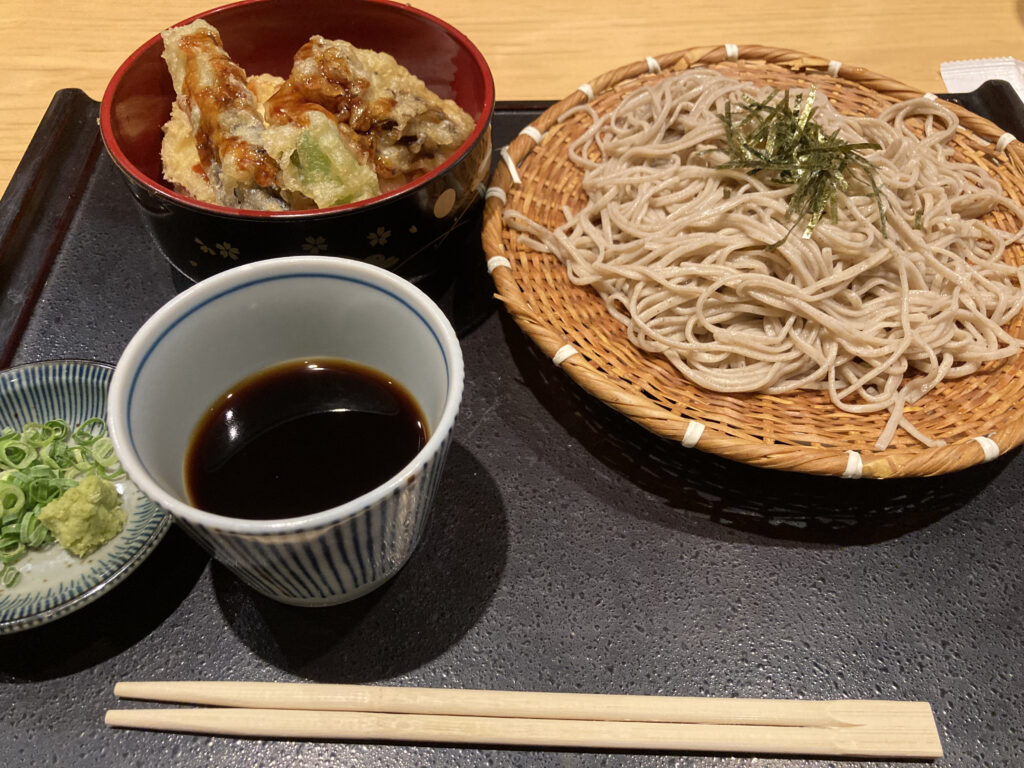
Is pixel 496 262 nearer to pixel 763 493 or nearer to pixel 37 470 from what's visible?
pixel 763 493

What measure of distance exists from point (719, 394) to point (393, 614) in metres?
0.71

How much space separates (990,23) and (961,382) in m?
1.66

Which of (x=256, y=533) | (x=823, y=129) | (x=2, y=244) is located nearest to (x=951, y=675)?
(x=256, y=533)

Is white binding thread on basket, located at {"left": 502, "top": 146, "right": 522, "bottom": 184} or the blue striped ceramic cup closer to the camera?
the blue striped ceramic cup

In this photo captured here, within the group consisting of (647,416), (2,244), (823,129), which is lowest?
(2,244)

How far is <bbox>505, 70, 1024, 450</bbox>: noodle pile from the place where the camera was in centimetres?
134

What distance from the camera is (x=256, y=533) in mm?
703

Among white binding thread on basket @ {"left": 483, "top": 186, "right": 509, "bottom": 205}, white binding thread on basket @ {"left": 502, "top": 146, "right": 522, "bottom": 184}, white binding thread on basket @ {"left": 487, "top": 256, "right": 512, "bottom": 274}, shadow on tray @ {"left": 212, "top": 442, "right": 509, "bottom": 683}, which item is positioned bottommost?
shadow on tray @ {"left": 212, "top": 442, "right": 509, "bottom": 683}

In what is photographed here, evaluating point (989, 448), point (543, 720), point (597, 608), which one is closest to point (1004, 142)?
point (989, 448)

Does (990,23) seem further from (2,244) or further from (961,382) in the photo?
(2,244)

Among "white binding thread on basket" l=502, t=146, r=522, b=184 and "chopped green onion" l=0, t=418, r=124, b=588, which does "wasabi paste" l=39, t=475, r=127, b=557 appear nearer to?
"chopped green onion" l=0, t=418, r=124, b=588

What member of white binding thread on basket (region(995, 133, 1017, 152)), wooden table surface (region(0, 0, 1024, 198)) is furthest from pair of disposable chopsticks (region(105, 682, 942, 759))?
wooden table surface (region(0, 0, 1024, 198))

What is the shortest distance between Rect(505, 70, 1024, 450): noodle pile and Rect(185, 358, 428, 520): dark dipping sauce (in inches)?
22.1

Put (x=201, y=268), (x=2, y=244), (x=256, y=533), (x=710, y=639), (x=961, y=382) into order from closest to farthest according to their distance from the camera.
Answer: (x=256, y=533) → (x=710, y=639) → (x=201, y=268) → (x=961, y=382) → (x=2, y=244)
